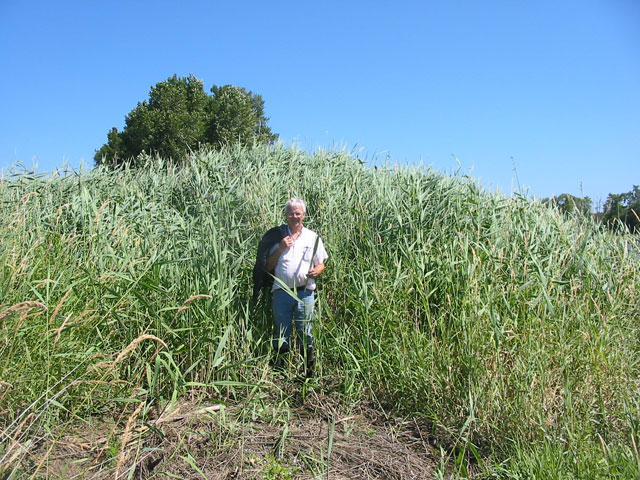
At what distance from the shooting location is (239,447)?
2.75 m

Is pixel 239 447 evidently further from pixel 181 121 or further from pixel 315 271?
pixel 181 121

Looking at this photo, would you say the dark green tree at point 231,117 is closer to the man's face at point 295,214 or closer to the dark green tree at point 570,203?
the dark green tree at point 570,203

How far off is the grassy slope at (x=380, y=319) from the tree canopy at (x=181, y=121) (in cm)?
1510

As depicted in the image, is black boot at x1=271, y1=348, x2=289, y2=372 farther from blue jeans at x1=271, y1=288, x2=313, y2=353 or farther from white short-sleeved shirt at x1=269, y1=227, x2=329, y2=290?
white short-sleeved shirt at x1=269, y1=227, x2=329, y2=290

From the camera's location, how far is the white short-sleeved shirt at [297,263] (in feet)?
11.6

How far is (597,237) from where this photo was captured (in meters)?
5.13

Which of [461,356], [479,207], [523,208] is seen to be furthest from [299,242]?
[523,208]

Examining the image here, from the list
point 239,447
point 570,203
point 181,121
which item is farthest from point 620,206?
point 181,121

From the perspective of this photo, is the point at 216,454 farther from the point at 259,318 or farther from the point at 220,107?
the point at 220,107

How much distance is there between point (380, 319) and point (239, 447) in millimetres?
1486

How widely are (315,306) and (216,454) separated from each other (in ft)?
5.18

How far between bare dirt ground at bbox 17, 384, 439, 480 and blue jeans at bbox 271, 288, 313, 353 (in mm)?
600

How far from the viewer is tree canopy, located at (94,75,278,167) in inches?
767

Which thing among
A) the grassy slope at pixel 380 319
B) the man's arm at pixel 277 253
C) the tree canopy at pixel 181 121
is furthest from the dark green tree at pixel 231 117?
the man's arm at pixel 277 253
